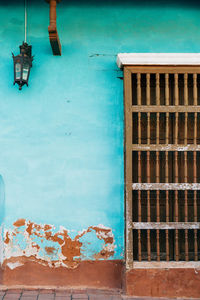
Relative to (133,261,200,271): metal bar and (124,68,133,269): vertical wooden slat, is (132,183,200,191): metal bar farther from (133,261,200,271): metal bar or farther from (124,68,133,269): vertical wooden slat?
(133,261,200,271): metal bar

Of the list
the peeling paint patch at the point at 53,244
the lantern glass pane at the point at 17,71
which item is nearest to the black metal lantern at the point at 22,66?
the lantern glass pane at the point at 17,71

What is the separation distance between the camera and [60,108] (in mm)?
3527

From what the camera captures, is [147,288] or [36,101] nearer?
[147,288]

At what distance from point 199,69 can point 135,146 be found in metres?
1.13

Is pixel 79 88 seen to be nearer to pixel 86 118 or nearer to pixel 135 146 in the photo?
pixel 86 118

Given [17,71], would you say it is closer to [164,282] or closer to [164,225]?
[164,225]

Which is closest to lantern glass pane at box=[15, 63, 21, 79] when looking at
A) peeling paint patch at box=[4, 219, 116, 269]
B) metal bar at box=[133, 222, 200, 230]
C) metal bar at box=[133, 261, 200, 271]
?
peeling paint patch at box=[4, 219, 116, 269]

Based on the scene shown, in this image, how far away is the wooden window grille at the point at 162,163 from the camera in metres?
3.28

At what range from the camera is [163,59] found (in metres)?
3.25

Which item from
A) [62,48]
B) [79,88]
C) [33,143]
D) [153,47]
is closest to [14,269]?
[33,143]

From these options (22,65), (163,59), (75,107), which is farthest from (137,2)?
(22,65)

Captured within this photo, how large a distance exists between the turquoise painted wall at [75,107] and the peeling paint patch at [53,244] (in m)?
0.09

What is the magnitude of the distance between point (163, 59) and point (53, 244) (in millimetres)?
2461

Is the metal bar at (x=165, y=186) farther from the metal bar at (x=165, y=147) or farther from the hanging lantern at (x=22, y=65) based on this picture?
the hanging lantern at (x=22, y=65)
